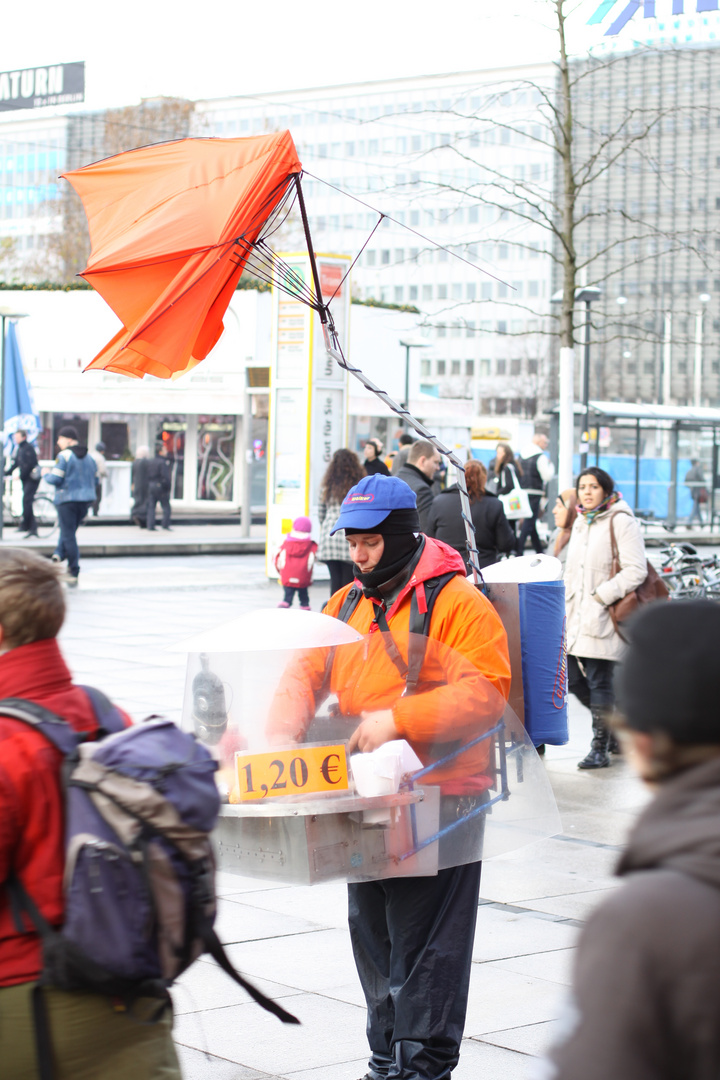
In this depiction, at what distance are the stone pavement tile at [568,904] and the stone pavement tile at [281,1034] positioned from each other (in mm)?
1293

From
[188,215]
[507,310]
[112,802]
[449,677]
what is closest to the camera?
[112,802]

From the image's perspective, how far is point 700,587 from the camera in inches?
547

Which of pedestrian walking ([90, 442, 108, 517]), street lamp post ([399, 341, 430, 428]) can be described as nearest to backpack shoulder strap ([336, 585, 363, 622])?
pedestrian walking ([90, 442, 108, 517])

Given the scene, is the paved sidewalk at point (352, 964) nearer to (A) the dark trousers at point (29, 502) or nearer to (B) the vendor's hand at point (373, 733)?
(B) the vendor's hand at point (373, 733)

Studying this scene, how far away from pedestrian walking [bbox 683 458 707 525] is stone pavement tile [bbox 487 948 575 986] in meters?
26.9

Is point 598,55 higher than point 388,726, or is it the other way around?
point 598,55

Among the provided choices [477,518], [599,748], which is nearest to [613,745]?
[599,748]

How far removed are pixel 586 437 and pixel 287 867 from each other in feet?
69.9

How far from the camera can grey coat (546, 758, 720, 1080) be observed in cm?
138

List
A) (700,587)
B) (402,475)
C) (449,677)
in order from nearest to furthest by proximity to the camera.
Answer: (449,677) → (402,475) → (700,587)

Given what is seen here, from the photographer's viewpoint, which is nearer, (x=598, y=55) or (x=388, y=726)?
(x=388, y=726)

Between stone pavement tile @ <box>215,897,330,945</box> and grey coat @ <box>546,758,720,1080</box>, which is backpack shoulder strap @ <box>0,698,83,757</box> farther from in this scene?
stone pavement tile @ <box>215,897,330,945</box>

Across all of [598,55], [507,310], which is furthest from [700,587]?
[507,310]

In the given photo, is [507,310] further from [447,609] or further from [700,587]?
[447,609]
